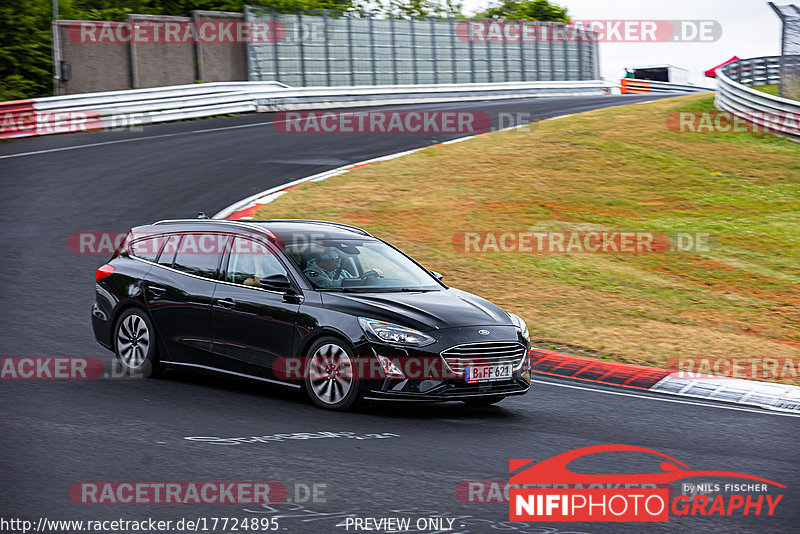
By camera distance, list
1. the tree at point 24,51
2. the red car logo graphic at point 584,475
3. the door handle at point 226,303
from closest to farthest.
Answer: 1. the red car logo graphic at point 584,475
2. the door handle at point 226,303
3. the tree at point 24,51

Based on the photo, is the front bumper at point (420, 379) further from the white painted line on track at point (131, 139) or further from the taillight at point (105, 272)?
the white painted line on track at point (131, 139)

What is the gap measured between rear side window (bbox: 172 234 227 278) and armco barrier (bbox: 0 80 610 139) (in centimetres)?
1664

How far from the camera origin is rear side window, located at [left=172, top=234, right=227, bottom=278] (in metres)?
9.12

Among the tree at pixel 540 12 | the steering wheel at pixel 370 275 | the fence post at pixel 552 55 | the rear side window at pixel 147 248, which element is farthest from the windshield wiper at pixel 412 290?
the tree at pixel 540 12

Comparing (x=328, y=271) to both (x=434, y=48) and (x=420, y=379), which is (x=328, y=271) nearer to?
(x=420, y=379)

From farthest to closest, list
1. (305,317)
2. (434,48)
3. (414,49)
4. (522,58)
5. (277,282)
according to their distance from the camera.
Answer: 1. (522,58)
2. (434,48)
3. (414,49)
4. (277,282)
5. (305,317)

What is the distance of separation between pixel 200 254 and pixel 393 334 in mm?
2408

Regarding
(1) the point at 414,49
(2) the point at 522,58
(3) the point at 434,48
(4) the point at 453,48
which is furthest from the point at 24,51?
(2) the point at 522,58

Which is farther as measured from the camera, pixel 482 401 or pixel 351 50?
pixel 351 50

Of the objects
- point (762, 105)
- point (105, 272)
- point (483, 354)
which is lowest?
point (483, 354)

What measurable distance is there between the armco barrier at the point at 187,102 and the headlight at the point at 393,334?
62.2 feet

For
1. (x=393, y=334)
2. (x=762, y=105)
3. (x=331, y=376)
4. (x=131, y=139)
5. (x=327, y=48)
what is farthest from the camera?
(x=327, y=48)

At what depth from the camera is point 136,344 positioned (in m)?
9.39

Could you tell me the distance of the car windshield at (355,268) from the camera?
340 inches
